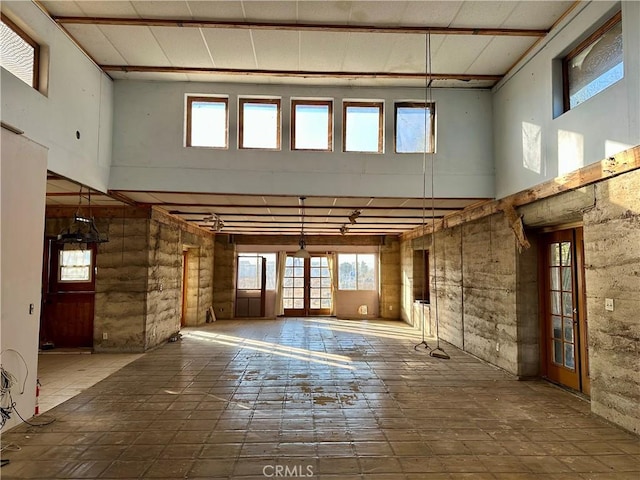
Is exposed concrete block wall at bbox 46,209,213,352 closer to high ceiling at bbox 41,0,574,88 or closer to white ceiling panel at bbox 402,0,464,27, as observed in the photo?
high ceiling at bbox 41,0,574,88

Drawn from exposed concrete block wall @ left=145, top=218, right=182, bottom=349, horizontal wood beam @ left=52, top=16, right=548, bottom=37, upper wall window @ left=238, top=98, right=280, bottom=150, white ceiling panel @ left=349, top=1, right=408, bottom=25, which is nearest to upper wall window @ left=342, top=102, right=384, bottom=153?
upper wall window @ left=238, top=98, right=280, bottom=150

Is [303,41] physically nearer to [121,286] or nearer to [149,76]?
[149,76]

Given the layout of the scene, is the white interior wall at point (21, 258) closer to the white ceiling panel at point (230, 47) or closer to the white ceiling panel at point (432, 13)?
the white ceiling panel at point (230, 47)

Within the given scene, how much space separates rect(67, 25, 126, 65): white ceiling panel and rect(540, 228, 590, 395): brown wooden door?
6071mm

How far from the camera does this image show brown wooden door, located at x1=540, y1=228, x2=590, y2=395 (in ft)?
15.0

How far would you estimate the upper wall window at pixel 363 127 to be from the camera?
5789mm

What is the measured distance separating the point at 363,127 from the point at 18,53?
13.6ft

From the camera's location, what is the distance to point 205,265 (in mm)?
10781

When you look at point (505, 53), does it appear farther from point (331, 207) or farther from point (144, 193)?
point (144, 193)

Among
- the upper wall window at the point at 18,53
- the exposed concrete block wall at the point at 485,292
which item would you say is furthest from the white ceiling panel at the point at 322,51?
the exposed concrete block wall at the point at 485,292

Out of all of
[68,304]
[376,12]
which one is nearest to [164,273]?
[68,304]

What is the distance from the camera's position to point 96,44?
473 centimetres

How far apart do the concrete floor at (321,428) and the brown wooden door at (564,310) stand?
0.33m

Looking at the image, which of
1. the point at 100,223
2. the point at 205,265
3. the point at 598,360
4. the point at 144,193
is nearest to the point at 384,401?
the point at 598,360
